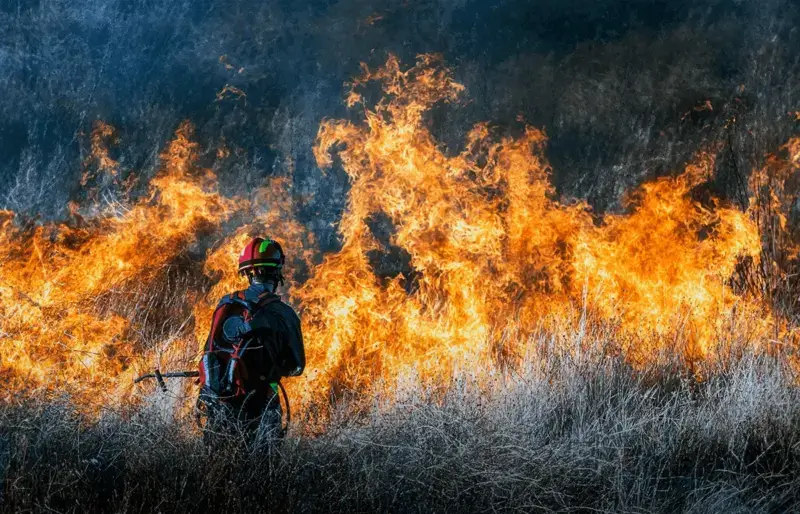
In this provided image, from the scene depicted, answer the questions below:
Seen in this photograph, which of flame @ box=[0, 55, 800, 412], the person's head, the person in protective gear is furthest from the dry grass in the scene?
flame @ box=[0, 55, 800, 412]

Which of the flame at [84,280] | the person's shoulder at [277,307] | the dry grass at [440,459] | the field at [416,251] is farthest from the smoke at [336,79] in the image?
the person's shoulder at [277,307]

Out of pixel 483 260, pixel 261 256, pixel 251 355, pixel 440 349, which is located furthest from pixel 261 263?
pixel 483 260

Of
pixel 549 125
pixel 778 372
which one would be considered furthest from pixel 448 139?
pixel 778 372

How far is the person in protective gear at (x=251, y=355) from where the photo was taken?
19.6 feet

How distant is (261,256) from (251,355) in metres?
0.73

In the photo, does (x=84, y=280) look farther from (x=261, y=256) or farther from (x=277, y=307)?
(x=277, y=307)

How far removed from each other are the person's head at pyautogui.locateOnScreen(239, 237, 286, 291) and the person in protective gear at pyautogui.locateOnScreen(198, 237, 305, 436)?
0.42 ft

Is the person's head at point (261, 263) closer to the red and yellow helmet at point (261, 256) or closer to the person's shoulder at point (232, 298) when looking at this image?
the red and yellow helmet at point (261, 256)

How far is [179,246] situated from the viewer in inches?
554

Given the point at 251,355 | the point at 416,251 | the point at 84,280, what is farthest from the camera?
the point at 416,251

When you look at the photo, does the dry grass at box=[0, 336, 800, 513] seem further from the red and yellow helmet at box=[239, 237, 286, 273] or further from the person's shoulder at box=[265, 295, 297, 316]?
the red and yellow helmet at box=[239, 237, 286, 273]

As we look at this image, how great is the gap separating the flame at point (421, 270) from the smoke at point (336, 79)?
5.53 meters

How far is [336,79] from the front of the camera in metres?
21.7

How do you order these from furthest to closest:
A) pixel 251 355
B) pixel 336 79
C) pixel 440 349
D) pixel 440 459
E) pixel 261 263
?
pixel 336 79 → pixel 440 349 → pixel 261 263 → pixel 251 355 → pixel 440 459
